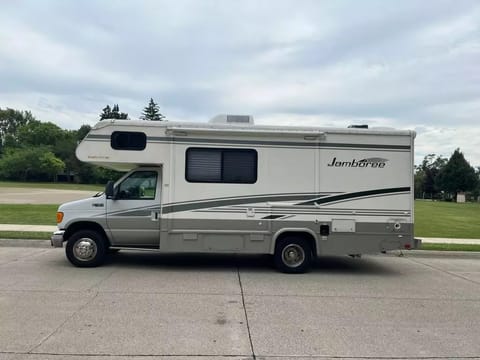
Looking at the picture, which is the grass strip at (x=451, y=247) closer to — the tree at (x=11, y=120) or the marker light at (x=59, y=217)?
the marker light at (x=59, y=217)

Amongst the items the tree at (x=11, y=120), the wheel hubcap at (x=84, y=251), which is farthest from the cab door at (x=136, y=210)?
the tree at (x=11, y=120)

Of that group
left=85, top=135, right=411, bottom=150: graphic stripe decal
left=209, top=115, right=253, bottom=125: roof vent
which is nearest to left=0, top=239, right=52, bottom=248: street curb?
left=85, top=135, right=411, bottom=150: graphic stripe decal

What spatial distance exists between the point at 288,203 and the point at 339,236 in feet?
4.03

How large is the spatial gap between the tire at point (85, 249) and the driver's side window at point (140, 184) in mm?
1099

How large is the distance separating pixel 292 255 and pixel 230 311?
10.2ft

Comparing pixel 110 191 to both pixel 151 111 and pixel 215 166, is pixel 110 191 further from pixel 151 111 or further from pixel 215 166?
pixel 151 111

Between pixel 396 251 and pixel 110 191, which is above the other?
pixel 110 191

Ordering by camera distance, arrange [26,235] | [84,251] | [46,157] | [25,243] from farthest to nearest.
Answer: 1. [46,157]
2. [26,235]
3. [25,243]
4. [84,251]

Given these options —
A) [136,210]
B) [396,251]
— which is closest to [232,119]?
[136,210]

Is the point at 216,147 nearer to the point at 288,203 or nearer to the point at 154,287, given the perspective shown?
the point at 288,203

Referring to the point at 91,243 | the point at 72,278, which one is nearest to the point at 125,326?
the point at 72,278

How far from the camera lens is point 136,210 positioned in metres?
9.00

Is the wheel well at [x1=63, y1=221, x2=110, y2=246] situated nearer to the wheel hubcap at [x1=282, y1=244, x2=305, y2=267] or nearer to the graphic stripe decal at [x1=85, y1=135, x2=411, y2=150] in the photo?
the graphic stripe decal at [x1=85, y1=135, x2=411, y2=150]

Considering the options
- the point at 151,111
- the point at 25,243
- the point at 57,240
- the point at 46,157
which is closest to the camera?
the point at 57,240
